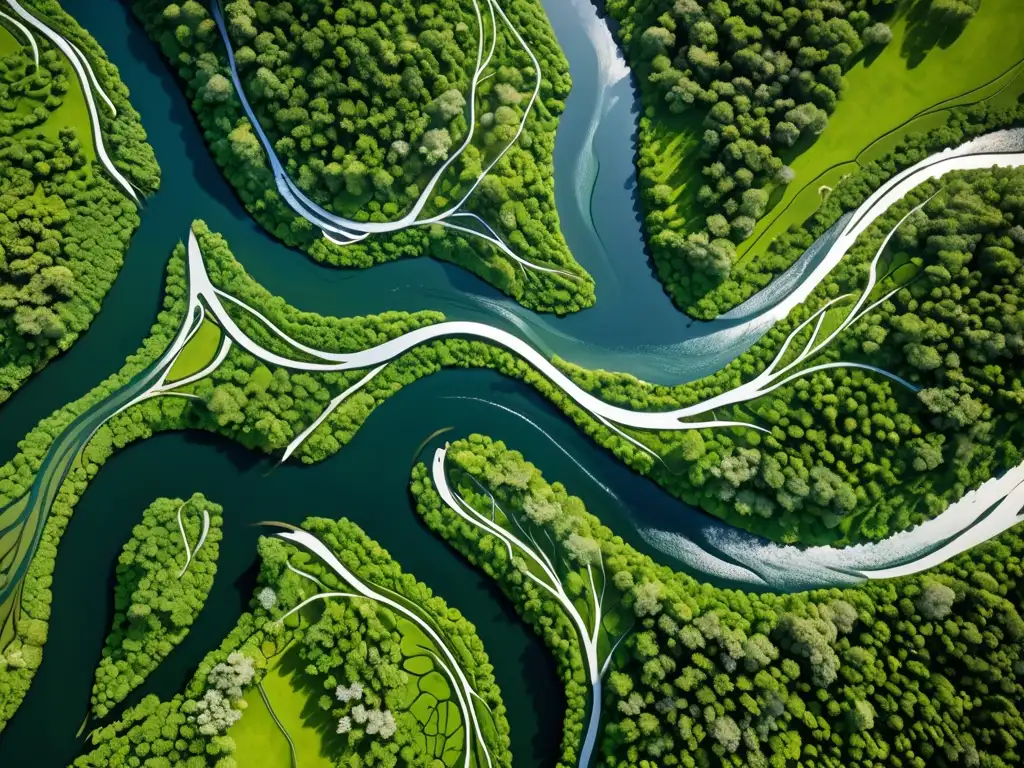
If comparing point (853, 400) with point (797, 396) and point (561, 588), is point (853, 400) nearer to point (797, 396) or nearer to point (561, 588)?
point (797, 396)

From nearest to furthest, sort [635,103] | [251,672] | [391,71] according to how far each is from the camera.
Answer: [251,672]
[391,71]
[635,103]

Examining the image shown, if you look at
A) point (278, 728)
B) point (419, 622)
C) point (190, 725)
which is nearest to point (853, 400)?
point (419, 622)

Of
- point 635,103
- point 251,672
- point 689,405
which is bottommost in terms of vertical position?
point 251,672

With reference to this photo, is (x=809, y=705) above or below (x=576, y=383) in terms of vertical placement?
below

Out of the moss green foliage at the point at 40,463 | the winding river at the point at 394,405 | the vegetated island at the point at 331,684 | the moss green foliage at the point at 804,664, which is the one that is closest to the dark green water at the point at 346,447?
the winding river at the point at 394,405

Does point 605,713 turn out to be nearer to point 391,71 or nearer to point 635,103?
point 635,103

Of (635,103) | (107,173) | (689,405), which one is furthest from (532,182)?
(107,173)

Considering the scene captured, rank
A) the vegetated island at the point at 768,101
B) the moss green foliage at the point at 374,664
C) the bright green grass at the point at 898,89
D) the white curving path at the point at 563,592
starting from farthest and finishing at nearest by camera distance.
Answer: the bright green grass at the point at 898,89
the vegetated island at the point at 768,101
the white curving path at the point at 563,592
the moss green foliage at the point at 374,664

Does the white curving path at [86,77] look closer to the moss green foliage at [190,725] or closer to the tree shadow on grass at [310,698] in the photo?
the moss green foliage at [190,725]
